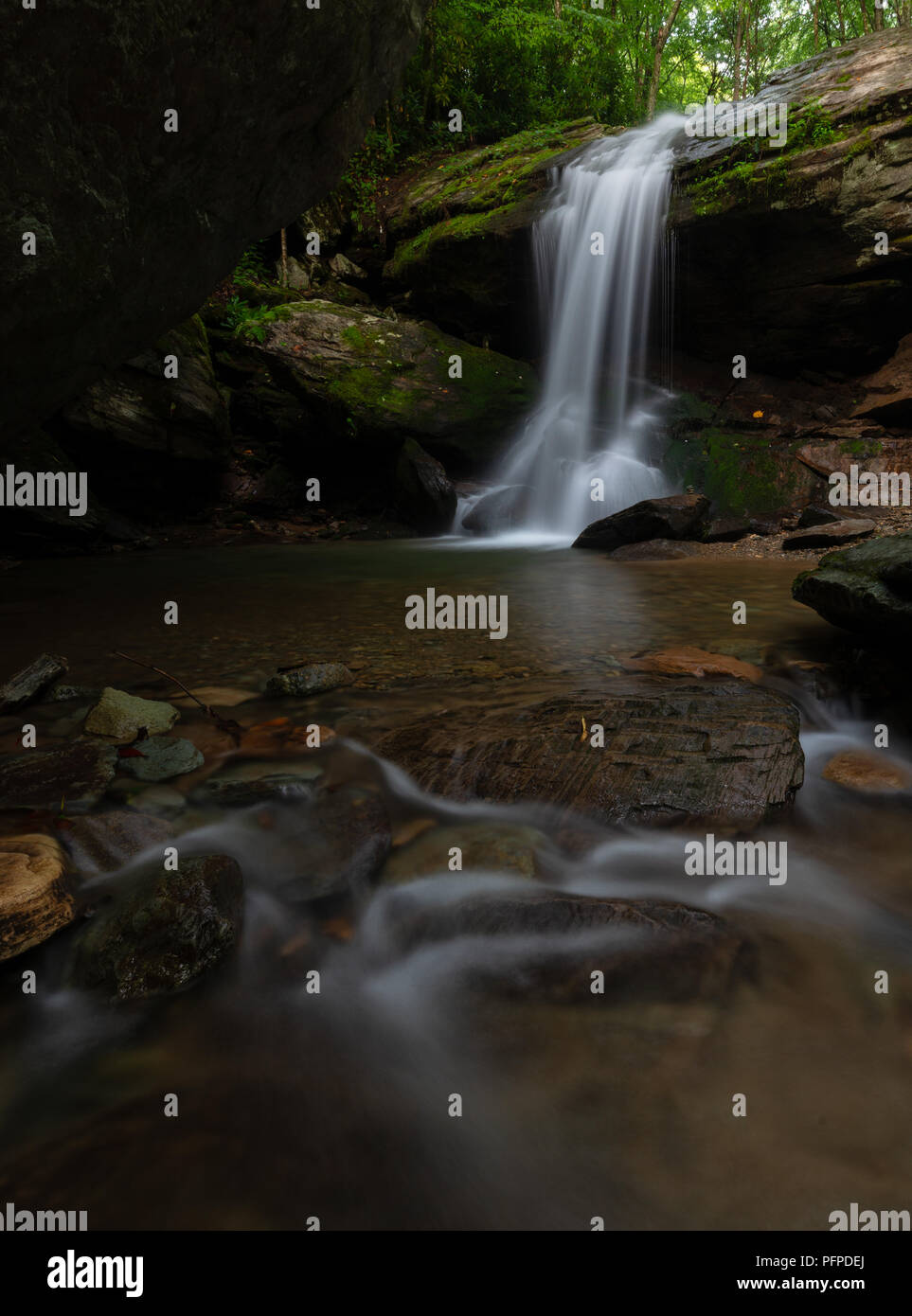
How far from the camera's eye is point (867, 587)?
3.76m

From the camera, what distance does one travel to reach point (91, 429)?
10430mm

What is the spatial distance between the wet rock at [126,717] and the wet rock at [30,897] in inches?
41.9

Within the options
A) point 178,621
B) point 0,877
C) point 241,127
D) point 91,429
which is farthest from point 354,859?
point 91,429

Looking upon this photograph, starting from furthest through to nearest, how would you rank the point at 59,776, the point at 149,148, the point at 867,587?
the point at 149,148, the point at 867,587, the point at 59,776

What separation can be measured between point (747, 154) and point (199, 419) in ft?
32.8

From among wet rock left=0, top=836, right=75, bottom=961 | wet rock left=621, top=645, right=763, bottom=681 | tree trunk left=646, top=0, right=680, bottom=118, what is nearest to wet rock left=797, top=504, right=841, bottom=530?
wet rock left=621, top=645, right=763, bottom=681

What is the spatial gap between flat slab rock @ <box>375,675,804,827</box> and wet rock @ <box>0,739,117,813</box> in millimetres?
1151

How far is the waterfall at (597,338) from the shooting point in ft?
41.0

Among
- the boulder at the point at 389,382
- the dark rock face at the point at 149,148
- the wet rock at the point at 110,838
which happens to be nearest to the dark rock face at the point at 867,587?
the wet rock at the point at 110,838

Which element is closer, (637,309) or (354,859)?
(354,859)

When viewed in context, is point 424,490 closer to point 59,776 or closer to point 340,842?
point 59,776

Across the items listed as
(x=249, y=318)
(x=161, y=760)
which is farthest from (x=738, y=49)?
(x=161, y=760)

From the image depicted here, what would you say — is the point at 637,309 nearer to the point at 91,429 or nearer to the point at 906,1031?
the point at 91,429

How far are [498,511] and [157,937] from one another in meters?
11.1
